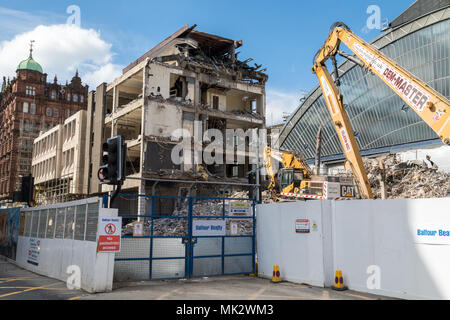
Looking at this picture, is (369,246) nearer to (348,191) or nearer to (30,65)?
(348,191)

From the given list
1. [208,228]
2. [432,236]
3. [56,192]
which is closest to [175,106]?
[208,228]

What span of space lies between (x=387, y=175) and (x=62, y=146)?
41200 millimetres

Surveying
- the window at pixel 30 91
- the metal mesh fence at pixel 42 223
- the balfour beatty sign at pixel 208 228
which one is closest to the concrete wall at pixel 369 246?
the balfour beatty sign at pixel 208 228

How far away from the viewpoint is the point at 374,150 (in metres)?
48.2

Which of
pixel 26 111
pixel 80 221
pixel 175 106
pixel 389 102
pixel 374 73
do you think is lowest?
pixel 80 221

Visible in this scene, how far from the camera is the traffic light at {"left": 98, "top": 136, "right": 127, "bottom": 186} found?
10258mm

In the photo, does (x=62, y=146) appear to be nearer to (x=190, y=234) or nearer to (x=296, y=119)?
(x=296, y=119)

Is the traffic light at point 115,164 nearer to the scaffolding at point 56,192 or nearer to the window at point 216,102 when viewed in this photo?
the window at point 216,102

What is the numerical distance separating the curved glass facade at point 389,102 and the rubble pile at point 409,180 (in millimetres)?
14969

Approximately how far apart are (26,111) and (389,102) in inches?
2582

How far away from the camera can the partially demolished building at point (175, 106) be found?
35812mm

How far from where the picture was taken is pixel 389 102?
4662cm

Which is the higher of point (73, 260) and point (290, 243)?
point (290, 243)
